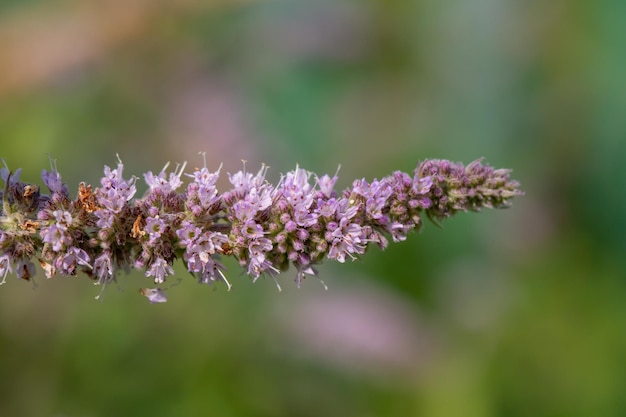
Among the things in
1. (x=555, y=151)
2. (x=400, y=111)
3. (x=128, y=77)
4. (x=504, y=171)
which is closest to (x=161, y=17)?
(x=128, y=77)

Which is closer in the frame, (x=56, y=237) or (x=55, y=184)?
(x=56, y=237)

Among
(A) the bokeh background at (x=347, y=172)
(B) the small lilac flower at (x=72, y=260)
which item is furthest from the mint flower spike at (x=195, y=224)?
(A) the bokeh background at (x=347, y=172)

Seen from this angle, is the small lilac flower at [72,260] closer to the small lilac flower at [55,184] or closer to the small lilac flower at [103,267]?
the small lilac flower at [103,267]

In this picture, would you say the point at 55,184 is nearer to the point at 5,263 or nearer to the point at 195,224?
the point at 5,263

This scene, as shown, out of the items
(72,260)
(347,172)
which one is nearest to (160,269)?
(72,260)

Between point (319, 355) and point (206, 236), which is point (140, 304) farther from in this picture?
point (206, 236)

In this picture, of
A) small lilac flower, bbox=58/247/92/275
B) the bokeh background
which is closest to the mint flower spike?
small lilac flower, bbox=58/247/92/275
